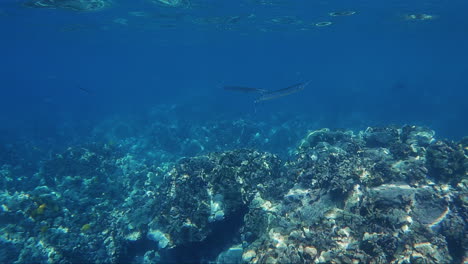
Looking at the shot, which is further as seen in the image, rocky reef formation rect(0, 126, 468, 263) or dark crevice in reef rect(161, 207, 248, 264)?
dark crevice in reef rect(161, 207, 248, 264)

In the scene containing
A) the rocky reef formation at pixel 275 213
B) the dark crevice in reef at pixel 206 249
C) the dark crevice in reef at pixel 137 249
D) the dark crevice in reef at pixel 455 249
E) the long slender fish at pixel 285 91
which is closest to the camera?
the rocky reef formation at pixel 275 213

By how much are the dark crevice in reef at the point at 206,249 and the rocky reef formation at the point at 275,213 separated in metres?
0.03

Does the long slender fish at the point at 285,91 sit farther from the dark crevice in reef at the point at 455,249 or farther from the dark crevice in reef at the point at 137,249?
the dark crevice in reef at the point at 137,249

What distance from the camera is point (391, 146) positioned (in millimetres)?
11508

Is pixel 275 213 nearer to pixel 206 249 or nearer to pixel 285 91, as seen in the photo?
pixel 206 249

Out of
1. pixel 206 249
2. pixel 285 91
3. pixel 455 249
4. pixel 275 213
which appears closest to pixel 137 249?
pixel 206 249

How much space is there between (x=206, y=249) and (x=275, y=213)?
2.39 metres

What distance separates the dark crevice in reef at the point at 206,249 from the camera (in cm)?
855

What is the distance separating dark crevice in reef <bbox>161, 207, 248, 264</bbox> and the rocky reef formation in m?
0.03

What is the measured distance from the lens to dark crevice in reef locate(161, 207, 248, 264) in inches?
336

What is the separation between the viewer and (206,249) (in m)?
8.65

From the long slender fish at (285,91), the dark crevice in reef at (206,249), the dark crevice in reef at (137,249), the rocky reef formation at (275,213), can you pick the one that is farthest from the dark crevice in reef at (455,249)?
the dark crevice in reef at (137,249)

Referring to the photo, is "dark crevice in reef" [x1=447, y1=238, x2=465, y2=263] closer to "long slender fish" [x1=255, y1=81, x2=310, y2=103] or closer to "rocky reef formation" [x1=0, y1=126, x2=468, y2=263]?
"rocky reef formation" [x1=0, y1=126, x2=468, y2=263]

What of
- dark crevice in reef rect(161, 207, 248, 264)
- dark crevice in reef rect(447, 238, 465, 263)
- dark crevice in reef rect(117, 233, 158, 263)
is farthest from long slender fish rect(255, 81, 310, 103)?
dark crevice in reef rect(117, 233, 158, 263)
